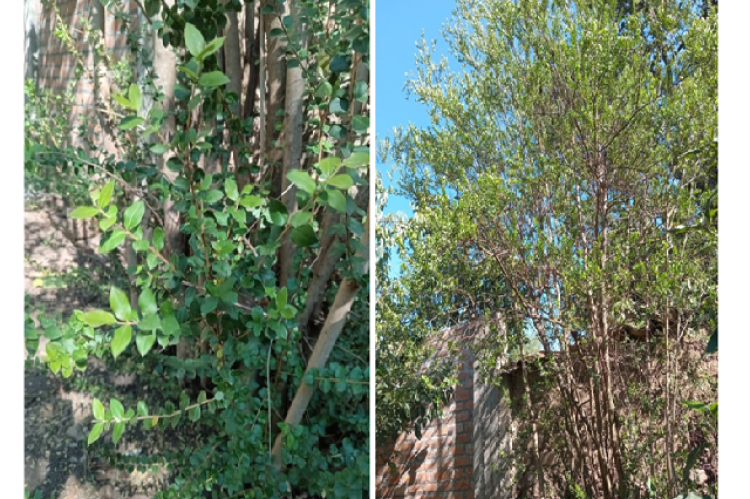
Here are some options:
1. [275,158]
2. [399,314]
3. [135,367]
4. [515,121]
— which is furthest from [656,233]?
[135,367]

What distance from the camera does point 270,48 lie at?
45.9 inches

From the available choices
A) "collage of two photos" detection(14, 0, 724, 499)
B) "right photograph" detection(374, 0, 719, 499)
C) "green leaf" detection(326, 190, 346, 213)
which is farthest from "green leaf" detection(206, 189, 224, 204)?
"right photograph" detection(374, 0, 719, 499)

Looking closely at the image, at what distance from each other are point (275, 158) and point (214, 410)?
1.43 ft

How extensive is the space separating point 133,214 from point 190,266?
0.50ft

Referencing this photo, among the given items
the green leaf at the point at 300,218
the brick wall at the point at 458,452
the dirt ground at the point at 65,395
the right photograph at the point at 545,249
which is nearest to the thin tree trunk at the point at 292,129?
the green leaf at the point at 300,218

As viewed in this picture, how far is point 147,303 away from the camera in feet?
3.09

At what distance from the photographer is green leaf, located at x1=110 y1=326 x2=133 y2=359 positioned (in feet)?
2.89

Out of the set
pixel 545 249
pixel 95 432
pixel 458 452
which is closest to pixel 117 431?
pixel 95 432

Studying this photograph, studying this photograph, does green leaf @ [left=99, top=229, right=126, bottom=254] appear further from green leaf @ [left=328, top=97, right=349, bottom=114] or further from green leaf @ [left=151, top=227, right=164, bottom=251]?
green leaf @ [left=328, top=97, right=349, bottom=114]

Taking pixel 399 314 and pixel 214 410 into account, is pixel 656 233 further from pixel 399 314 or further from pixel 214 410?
pixel 214 410

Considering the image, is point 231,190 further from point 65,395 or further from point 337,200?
point 65,395

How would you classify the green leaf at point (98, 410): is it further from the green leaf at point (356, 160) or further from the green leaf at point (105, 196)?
the green leaf at point (356, 160)

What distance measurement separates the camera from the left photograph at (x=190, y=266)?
100 centimetres

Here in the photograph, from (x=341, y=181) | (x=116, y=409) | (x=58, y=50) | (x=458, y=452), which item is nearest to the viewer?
(x=341, y=181)
